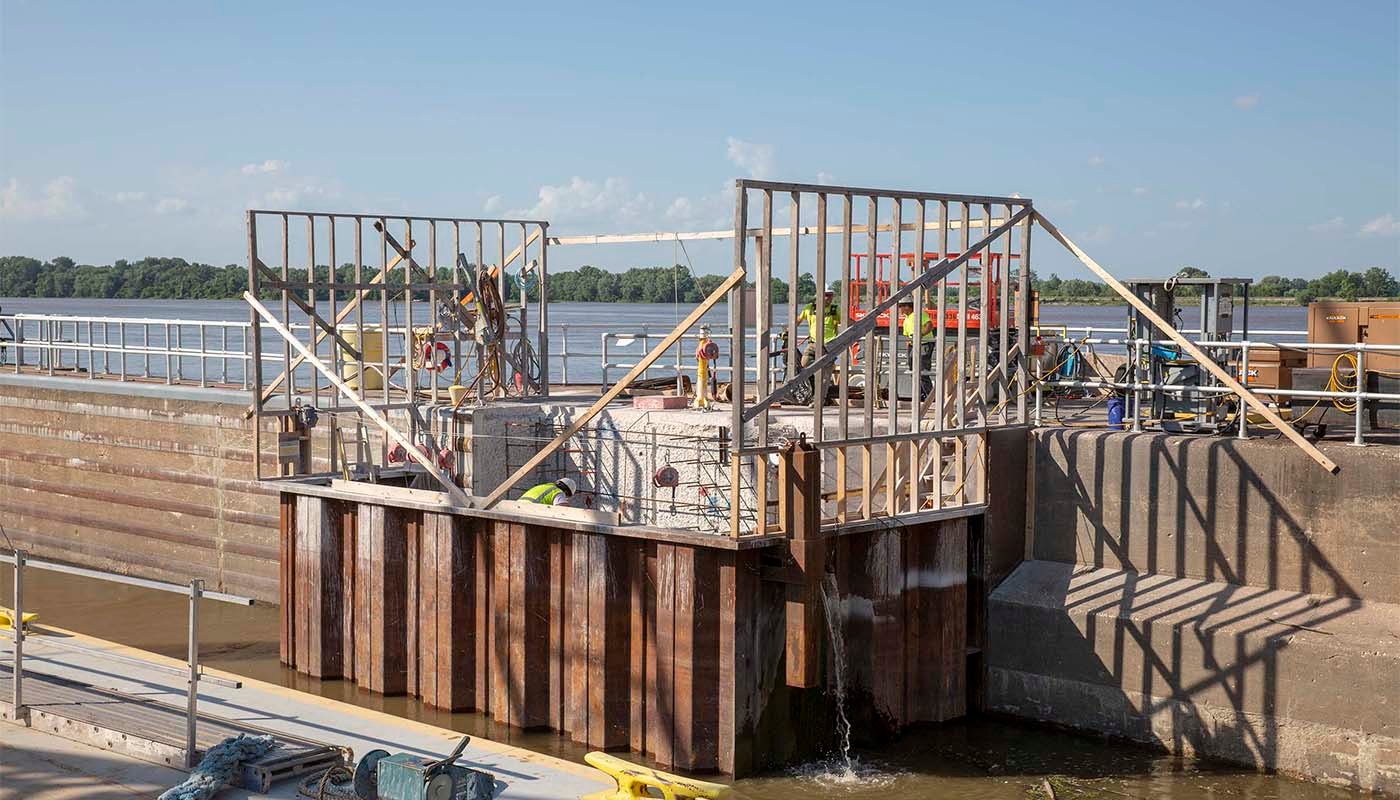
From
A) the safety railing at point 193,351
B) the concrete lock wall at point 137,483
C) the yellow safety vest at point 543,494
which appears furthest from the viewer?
the safety railing at point 193,351

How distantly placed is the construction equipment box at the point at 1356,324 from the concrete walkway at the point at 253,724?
1262cm

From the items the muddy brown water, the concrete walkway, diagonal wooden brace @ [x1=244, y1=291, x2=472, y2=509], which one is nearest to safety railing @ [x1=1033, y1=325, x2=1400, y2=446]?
the muddy brown water

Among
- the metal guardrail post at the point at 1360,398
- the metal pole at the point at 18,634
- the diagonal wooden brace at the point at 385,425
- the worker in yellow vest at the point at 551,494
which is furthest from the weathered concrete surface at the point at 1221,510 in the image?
the metal pole at the point at 18,634

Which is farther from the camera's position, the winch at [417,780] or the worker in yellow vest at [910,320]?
the worker in yellow vest at [910,320]

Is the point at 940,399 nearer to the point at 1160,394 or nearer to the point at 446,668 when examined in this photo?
the point at 1160,394

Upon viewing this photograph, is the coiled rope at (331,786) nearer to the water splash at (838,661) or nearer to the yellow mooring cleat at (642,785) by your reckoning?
the yellow mooring cleat at (642,785)

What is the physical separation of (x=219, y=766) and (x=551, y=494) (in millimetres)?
6786

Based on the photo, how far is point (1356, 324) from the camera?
66.1 ft

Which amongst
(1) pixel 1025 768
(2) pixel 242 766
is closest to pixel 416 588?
(2) pixel 242 766

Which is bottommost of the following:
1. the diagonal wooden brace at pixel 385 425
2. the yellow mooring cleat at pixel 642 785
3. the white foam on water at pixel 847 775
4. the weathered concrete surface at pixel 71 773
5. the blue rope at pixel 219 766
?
the white foam on water at pixel 847 775

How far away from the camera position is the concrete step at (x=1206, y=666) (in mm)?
14633

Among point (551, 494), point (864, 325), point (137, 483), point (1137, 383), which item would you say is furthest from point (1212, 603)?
point (137, 483)

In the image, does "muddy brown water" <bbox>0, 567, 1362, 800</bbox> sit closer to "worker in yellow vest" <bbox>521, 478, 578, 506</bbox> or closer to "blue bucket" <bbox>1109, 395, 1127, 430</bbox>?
"worker in yellow vest" <bbox>521, 478, 578, 506</bbox>

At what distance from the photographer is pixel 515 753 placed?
1338cm
